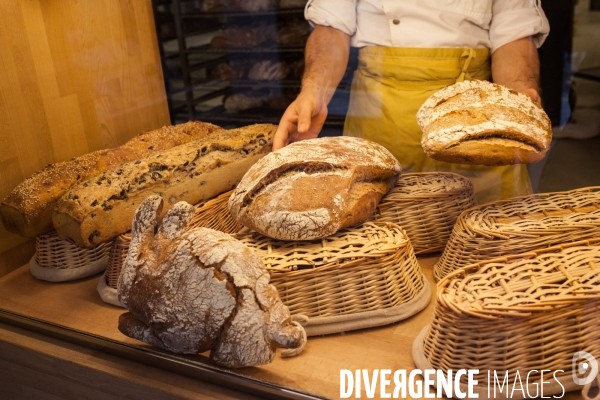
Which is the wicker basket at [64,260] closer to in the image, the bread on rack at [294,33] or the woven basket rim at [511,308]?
the bread on rack at [294,33]

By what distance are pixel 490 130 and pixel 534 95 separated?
0.18 meters

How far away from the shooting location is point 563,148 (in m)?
1.31

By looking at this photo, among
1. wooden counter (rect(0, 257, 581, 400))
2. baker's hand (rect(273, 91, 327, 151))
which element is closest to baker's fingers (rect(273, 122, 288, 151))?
baker's hand (rect(273, 91, 327, 151))

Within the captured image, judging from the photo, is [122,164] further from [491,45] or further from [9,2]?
[491,45]

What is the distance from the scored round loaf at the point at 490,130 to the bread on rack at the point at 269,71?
1.39 feet

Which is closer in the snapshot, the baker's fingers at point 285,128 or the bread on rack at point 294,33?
the bread on rack at point 294,33

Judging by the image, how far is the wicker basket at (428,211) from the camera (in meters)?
1.59

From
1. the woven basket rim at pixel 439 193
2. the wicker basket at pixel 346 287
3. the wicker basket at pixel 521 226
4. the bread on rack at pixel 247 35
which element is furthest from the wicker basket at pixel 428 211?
the bread on rack at pixel 247 35

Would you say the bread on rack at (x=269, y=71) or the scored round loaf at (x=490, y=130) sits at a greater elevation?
the bread on rack at (x=269, y=71)

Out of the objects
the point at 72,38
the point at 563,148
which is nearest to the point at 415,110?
the point at 563,148

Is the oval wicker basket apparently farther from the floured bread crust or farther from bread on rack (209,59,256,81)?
bread on rack (209,59,256,81)

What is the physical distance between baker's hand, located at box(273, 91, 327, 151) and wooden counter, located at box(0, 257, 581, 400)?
0.51 metres

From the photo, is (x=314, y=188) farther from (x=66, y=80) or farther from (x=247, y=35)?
(x=66, y=80)

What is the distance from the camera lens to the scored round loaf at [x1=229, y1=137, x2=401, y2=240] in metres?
1.41
